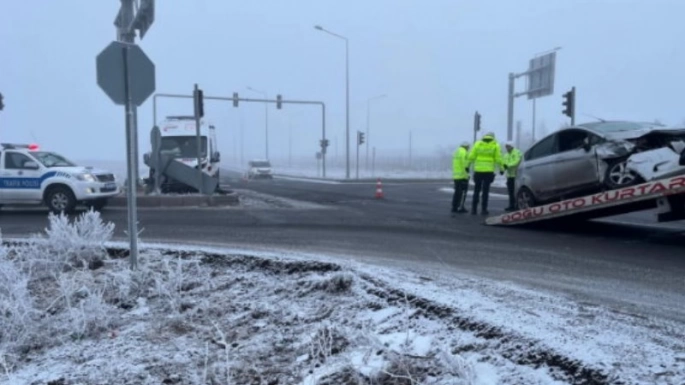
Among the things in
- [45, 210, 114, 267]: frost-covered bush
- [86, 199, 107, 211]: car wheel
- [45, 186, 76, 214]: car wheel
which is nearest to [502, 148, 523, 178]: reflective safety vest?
[45, 210, 114, 267]: frost-covered bush

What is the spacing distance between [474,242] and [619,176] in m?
2.38

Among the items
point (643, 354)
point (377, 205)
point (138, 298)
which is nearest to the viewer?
point (643, 354)

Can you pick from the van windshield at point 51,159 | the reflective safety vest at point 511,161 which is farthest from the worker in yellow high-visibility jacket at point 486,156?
the van windshield at point 51,159

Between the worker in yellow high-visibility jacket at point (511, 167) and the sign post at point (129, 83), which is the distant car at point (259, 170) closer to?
the worker in yellow high-visibility jacket at point (511, 167)

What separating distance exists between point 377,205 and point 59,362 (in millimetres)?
13149

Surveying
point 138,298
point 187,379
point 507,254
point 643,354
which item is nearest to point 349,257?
point 507,254

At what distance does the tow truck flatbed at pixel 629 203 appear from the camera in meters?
8.14

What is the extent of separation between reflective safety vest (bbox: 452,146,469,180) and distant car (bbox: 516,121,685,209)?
72.0 inches

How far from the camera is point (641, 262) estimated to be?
7.36 m

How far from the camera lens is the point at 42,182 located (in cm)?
1470

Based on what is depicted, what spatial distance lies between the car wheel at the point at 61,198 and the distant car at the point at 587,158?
10363mm

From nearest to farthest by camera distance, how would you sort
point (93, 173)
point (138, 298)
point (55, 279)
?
point (138, 298)
point (55, 279)
point (93, 173)

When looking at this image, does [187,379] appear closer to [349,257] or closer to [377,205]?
[349,257]

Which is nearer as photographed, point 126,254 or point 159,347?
point 159,347
